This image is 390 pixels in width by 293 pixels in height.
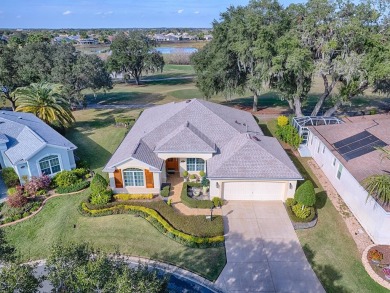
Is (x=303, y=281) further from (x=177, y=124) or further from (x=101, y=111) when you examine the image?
(x=101, y=111)

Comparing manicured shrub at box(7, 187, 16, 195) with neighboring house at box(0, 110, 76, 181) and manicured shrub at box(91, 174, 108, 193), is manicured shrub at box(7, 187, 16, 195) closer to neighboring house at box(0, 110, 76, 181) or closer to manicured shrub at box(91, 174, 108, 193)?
neighboring house at box(0, 110, 76, 181)

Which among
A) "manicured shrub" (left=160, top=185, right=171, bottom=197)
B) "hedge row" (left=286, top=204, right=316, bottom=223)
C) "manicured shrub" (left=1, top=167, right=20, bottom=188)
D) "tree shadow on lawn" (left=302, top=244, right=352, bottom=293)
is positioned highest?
"manicured shrub" (left=1, top=167, right=20, bottom=188)

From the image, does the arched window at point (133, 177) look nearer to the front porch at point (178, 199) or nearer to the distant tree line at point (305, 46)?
the front porch at point (178, 199)

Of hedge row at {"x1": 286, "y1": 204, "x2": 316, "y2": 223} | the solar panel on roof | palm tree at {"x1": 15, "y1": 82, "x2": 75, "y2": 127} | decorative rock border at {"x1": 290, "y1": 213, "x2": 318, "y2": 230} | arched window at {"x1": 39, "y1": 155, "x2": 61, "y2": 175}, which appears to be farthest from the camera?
palm tree at {"x1": 15, "y1": 82, "x2": 75, "y2": 127}

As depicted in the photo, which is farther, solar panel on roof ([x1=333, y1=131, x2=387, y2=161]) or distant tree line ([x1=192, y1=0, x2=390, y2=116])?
distant tree line ([x1=192, y1=0, x2=390, y2=116])

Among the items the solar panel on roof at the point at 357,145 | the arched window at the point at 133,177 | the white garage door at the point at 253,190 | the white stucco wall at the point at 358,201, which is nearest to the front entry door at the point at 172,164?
the arched window at the point at 133,177

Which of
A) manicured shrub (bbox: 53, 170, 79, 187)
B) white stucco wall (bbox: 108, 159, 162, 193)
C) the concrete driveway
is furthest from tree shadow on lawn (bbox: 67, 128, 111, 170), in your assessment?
the concrete driveway

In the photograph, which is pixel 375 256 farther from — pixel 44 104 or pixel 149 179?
pixel 44 104

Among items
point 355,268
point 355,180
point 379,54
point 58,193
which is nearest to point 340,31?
point 379,54
